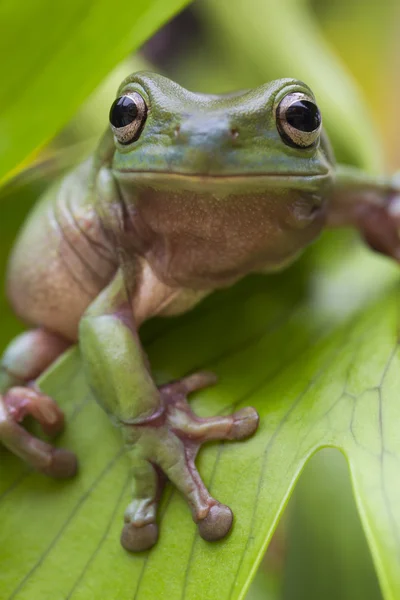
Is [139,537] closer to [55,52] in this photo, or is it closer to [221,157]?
[221,157]

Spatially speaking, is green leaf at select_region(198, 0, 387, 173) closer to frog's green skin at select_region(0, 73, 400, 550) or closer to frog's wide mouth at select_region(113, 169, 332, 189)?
frog's green skin at select_region(0, 73, 400, 550)

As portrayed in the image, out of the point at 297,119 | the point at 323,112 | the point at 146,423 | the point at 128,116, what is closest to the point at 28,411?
the point at 146,423

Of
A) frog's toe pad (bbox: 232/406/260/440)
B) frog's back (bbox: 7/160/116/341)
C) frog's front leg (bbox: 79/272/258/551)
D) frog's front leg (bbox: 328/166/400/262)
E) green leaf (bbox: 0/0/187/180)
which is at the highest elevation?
green leaf (bbox: 0/0/187/180)

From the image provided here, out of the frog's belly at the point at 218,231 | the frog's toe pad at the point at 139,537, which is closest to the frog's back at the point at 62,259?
the frog's belly at the point at 218,231

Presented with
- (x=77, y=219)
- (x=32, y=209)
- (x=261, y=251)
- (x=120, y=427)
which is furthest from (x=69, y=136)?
(x=120, y=427)

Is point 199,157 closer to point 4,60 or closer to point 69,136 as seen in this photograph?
point 4,60

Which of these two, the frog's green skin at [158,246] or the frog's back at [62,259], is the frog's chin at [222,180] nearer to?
the frog's green skin at [158,246]

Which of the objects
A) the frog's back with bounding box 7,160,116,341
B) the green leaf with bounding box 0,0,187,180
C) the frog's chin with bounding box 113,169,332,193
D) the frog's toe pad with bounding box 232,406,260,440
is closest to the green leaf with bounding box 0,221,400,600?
the frog's toe pad with bounding box 232,406,260,440
